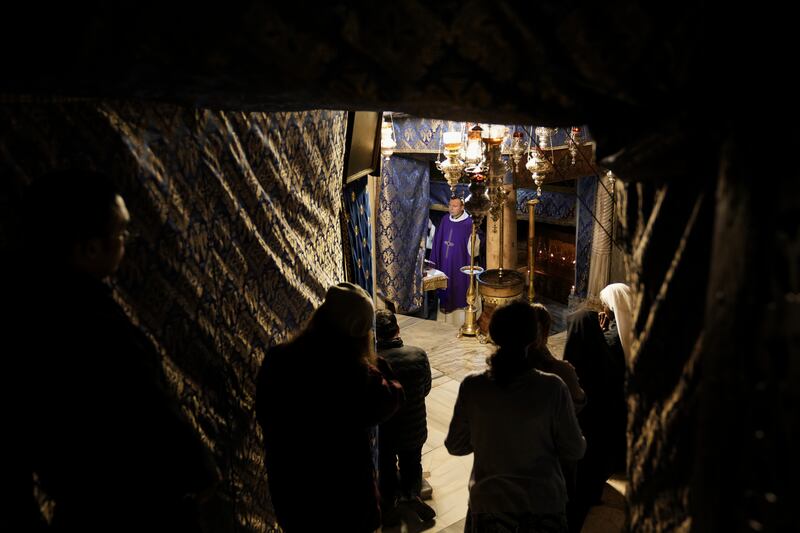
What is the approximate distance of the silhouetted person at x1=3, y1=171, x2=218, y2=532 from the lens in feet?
3.90

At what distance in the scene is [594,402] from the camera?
320 centimetres

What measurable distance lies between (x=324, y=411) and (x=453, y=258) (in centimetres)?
755

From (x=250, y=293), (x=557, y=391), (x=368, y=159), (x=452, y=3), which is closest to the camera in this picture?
(x=452, y=3)

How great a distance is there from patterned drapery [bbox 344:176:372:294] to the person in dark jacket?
0.50m

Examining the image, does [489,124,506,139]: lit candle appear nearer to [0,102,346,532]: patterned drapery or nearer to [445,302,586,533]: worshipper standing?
[0,102,346,532]: patterned drapery

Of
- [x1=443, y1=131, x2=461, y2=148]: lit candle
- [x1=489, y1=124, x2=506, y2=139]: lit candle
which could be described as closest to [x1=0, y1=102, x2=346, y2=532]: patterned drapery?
[x1=443, y1=131, x2=461, y2=148]: lit candle

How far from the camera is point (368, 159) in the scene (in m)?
3.75

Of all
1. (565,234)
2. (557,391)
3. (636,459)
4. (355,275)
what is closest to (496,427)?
(557,391)

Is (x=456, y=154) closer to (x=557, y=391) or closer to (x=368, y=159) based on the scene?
(x=368, y=159)

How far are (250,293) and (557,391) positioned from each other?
1216mm

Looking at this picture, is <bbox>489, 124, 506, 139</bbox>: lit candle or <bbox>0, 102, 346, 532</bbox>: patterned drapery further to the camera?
<bbox>489, 124, 506, 139</bbox>: lit candle

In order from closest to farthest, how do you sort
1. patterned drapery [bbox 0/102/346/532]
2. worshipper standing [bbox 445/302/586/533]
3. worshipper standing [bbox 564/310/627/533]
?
patterned drapery [bbox 0/102/346/532], worshipper standing [bbox 445/302/586/533], worshipper standing [bbox 564/310/627/533]

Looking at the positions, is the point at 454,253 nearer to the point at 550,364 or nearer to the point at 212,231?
the point at 550,364

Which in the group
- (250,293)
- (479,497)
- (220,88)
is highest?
(220,88)
